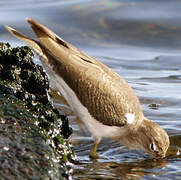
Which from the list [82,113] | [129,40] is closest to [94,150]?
[82,113]

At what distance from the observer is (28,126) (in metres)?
5.44

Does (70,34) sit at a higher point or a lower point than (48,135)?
higher

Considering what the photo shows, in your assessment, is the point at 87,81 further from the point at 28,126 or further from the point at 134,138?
the point at 28,126

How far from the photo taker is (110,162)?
7.25 metres

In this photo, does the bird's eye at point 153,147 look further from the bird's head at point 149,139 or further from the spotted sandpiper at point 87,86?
the spotted sandpiper at point 87,86

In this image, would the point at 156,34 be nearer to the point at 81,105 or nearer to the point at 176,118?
the point at 176,118

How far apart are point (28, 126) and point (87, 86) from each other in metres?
1.95

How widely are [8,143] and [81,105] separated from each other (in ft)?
8.05

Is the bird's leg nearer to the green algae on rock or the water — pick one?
the water

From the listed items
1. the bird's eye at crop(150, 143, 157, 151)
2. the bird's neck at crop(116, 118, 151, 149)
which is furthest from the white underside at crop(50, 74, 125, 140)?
the bird's eye at crop(150, 143, 157, 151)

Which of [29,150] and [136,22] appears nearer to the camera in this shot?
[29,150]

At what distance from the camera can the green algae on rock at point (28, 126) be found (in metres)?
4.91

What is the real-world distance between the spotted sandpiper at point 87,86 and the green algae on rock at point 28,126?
42 cm

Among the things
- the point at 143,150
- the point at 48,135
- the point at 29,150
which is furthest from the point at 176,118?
the point at 29,150
